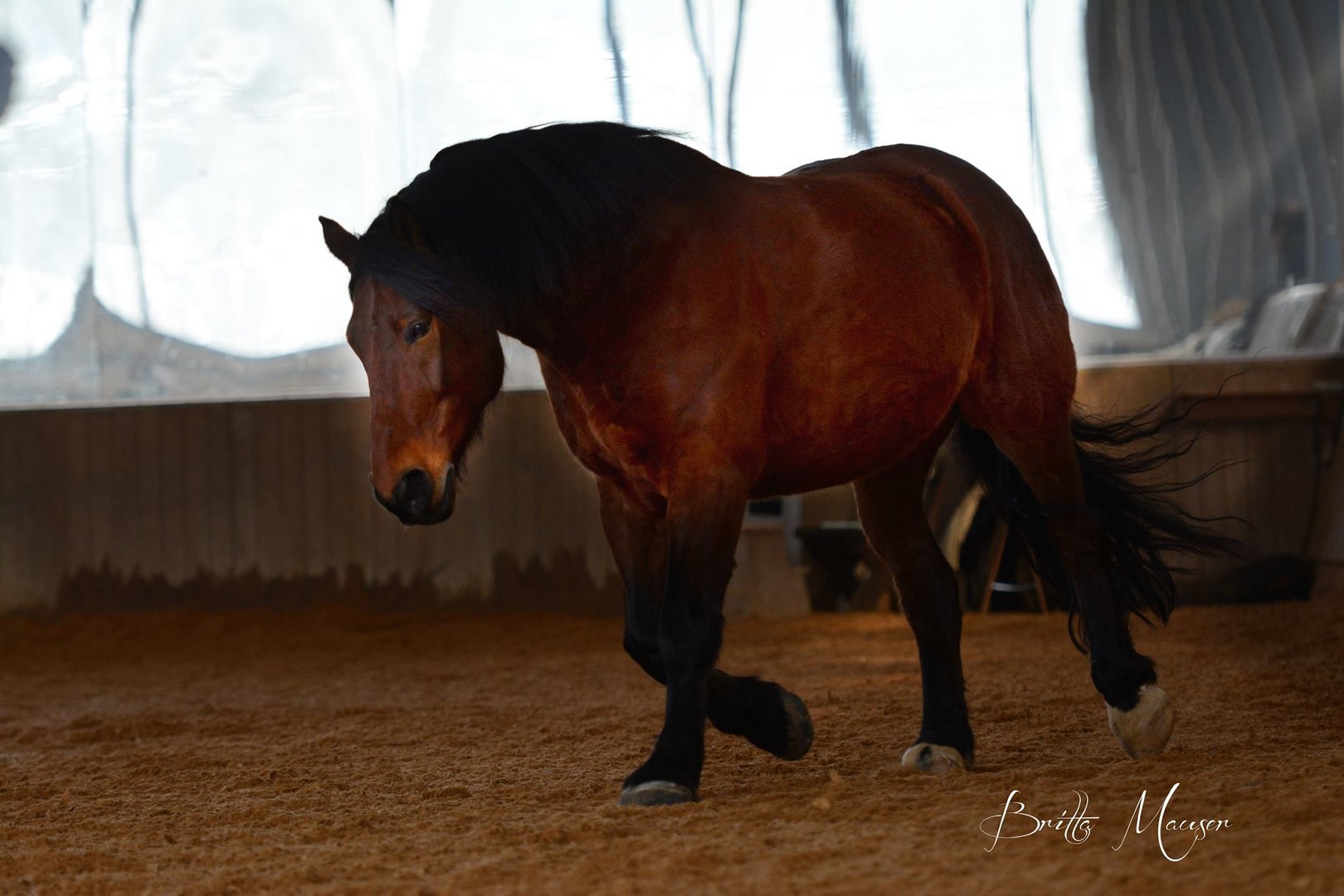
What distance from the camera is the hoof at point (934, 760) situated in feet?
9.64

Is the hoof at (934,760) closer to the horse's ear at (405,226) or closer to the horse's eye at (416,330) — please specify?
the horse's eye at (416,330)

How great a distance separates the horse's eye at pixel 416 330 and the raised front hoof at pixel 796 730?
1.21 m

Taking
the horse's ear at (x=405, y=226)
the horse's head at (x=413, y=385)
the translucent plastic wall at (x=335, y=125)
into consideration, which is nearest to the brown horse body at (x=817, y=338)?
the horse's head at (x=413, y=385)

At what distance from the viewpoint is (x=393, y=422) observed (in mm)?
2500

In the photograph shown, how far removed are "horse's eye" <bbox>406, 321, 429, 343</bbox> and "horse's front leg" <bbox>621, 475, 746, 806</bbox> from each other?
0.63 metres

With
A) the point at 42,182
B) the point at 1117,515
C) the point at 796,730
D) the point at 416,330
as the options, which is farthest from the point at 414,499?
the point at 42,182

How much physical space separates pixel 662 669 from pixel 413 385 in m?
0.90

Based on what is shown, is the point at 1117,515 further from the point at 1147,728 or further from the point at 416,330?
the point at 416,330

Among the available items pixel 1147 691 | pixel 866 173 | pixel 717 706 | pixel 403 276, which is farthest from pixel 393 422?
pixel 1147 691

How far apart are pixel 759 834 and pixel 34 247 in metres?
7.48

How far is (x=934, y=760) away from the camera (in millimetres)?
2965

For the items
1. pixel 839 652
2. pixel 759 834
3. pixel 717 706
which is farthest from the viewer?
pixel 839 652

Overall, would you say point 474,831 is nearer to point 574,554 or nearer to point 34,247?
point 574,554

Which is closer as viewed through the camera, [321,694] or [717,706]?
[717,706]
